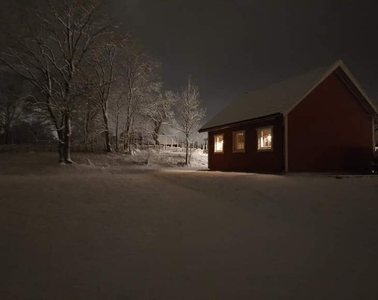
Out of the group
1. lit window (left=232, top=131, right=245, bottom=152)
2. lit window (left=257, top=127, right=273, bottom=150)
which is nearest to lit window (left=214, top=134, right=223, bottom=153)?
lit window (left=232, top=131, right=245, bottom=152)

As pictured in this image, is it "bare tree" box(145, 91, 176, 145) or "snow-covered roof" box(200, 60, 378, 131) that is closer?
"snow-covered roof" box(200, 60, 378, 131)

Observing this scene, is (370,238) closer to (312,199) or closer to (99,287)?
(312,199)

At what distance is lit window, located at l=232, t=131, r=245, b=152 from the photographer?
20016mm

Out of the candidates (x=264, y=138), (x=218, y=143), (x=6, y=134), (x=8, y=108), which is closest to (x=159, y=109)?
(x=8, y=108)

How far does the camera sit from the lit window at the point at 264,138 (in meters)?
17.9

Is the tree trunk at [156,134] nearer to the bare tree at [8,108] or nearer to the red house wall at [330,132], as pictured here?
the bare tree at [8,108]

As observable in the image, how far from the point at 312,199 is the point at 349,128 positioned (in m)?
11.4

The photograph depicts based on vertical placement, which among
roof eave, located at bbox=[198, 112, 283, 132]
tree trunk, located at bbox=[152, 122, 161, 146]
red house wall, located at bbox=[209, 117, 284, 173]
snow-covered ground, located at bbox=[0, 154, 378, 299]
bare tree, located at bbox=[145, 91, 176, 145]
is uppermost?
bare tree, located at bbox=[145, 91, 176, 145]

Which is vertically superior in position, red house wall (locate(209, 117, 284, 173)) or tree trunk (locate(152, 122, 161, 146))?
tree trunk (locate(152, 122, 161, 146))

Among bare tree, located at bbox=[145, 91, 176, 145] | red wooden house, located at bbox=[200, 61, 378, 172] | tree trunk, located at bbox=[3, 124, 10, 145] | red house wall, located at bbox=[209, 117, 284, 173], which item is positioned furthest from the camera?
tree trunk, located at bbox=[3, 124, 10, 145]

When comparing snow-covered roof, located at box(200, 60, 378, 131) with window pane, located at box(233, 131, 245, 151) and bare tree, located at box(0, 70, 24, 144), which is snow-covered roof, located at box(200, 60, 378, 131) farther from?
bare tree, located at box(0, 70, 24, 144)

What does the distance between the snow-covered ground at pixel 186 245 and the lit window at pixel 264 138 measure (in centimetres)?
865

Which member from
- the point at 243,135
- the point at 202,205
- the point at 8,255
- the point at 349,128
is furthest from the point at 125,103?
the point at 8,255

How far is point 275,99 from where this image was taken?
755 inches
